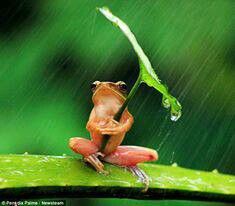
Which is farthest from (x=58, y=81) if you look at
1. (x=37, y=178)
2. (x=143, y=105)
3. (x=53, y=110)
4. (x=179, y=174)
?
(x=37, y=178)

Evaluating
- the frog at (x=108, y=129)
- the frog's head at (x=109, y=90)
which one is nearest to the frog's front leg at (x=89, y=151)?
the frog at (x=108, y=129)

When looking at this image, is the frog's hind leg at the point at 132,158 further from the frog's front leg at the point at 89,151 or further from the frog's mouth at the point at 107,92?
the frog's mouth at the point at 107,92

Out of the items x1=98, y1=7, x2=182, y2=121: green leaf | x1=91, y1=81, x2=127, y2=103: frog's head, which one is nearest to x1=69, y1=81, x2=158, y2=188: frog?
x1=91, y1=81, x2=127, y2=103: frog's head

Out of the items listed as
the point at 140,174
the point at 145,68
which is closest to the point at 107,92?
the point at 140,174

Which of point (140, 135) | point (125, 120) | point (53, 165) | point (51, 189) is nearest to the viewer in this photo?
point (51, 189)

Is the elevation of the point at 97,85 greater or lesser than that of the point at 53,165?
greater

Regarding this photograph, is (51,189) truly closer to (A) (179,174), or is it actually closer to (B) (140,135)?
(A) (179,174)
